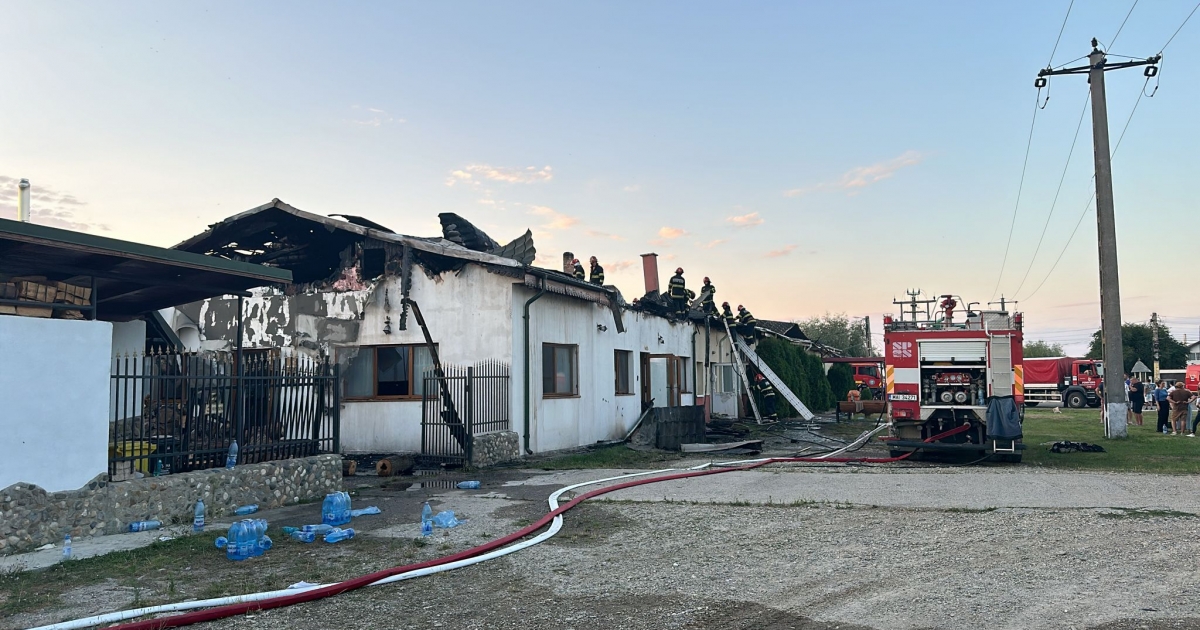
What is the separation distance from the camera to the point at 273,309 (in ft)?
55.1

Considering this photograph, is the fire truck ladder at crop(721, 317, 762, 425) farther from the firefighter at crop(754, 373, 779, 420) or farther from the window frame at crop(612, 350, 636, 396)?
the window frame at crop(612, 350, 636, 396)

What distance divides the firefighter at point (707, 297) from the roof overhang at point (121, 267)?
53.5 ft

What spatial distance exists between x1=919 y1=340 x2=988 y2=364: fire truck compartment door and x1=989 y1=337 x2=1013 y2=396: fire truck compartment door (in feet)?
0.53

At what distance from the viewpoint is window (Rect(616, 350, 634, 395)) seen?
19766mm

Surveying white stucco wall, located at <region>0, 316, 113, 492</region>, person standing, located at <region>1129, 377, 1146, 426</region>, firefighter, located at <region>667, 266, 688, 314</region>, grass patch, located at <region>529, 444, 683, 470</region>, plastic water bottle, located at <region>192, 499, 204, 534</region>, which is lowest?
grass patch, located at <region>529, 444, 683, 470</region>

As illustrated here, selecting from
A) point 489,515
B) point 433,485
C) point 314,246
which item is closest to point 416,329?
point 314,246

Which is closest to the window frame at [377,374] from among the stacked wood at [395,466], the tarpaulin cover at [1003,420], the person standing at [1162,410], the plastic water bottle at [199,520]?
the stacked wood at [395,466]

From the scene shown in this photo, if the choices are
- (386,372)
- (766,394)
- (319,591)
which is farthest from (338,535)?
(766,394)

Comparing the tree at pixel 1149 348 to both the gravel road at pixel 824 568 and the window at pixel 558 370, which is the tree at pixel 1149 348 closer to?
the window at pixel 558 370

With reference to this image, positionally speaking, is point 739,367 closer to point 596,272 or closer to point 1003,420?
point 596,272

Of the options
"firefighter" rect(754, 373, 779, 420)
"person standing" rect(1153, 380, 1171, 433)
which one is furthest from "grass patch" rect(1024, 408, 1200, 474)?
"firefighter" rect(754, 373, 779, 420)

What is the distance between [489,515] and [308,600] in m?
3.71

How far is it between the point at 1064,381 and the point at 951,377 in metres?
33.7

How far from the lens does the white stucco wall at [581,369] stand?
15586 millimetres
